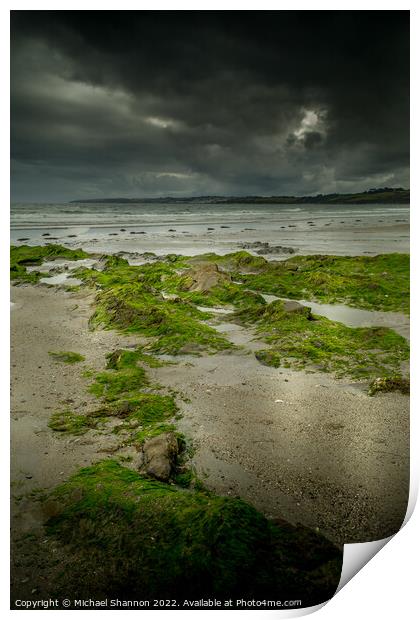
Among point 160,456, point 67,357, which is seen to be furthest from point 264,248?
point 160,456

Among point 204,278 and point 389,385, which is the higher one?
point 204,278

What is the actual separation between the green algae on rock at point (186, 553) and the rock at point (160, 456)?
192 millimetres

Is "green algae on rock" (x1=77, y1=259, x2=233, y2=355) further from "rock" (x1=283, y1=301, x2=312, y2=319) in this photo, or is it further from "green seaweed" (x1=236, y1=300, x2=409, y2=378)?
"rock" (x1=283, y1=301, x2=312, y2=319)

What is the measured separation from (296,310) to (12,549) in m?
3.53

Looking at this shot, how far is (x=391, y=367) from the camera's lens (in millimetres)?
3635

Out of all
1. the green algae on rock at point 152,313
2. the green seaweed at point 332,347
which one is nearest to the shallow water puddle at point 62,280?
the green algae on rock at point 152,313

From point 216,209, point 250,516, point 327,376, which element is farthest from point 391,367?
point 216,209

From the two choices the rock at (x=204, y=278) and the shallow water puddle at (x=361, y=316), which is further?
the rock at (x=204, y=278)

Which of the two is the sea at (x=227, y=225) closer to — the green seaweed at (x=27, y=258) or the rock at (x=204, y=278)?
the green seaweed at (x=27, y=258)

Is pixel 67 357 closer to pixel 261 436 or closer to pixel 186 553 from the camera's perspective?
pixel 261 436

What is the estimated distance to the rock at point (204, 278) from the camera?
514cm

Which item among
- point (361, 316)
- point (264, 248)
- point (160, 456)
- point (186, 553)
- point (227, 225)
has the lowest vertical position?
point (186, 553)

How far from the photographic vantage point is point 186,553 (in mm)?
2311

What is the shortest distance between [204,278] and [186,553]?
340cm
